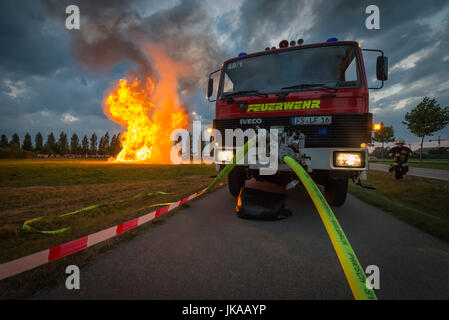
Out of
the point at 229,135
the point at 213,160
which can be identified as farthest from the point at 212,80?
the point at 213,160

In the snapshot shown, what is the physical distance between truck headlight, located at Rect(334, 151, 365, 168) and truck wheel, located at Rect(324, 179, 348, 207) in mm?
898

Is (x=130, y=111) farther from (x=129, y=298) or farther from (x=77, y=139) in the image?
(x=77, y=139)

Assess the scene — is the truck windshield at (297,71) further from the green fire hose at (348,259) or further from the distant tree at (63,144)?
the distant tree at (63,144)

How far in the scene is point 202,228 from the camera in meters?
3.00

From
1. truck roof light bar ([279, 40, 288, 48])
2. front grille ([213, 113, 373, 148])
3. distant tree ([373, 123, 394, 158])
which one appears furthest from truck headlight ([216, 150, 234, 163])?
distant tree ([373, 123, 394, 158])

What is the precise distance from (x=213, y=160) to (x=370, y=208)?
371cm

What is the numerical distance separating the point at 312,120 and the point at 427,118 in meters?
24.1

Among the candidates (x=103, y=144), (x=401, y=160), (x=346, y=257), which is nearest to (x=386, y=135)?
(x=401, y=160)

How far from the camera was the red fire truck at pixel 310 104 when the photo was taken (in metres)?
3.24

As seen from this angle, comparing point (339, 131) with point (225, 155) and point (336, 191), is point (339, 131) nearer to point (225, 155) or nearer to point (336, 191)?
point (336, 191)

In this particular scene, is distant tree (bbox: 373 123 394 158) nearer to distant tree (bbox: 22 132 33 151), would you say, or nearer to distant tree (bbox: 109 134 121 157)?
distant tree (bbox: 109 134 121 157)

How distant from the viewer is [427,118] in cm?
1872

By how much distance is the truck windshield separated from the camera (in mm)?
3551
